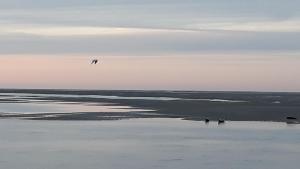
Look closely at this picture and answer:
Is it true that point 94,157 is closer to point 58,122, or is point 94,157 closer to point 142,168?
point 142,168

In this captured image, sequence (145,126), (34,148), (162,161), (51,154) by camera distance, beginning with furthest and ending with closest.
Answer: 1. (145,126)
2. (34,148)
3. (51,154)
4. (162,161)

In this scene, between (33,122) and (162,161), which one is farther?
(33,122)

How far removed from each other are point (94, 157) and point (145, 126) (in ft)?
39.5

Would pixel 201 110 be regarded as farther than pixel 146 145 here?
Yes

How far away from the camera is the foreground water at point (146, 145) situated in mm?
18141

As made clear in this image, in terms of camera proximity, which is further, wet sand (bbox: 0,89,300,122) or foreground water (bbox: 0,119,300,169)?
wet sand (bbox: 0,89,300,122)

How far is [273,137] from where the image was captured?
2586 centimetres

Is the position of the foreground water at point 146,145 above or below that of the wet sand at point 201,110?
below

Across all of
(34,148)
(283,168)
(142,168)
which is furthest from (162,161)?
(34,148)

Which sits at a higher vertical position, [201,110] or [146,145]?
[201,110]

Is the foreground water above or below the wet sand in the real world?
below

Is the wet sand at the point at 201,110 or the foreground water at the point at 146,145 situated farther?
the wet sand at the point at 201,110

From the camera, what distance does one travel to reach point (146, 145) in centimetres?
2267

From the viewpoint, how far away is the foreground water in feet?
59.5
